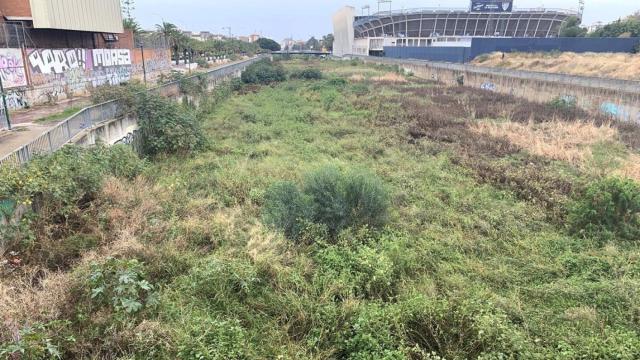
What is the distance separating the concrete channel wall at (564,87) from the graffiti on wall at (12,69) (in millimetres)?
29752

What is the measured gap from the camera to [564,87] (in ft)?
81.6

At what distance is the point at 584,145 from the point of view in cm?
1548

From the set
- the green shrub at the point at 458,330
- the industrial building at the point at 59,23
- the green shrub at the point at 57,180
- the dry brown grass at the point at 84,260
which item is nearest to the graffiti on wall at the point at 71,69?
the industrial building at the point at 59,23

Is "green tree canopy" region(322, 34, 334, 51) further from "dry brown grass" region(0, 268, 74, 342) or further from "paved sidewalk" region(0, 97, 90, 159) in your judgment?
"dry brown grass" region(0, 268, 74, 342)

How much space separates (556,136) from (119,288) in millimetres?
17284

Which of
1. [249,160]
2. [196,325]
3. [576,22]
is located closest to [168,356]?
[196,325]

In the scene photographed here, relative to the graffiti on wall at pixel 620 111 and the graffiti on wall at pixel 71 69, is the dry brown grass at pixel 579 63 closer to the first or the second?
the graffiti on wall at pixel 620 111

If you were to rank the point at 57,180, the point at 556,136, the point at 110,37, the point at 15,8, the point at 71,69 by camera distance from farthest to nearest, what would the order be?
1. the point at 110,37
2. the point at 71,69
3. the point at 15,8
4. the point at 556,136
5. the point at 57,180

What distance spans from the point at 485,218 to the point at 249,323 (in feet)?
20.5

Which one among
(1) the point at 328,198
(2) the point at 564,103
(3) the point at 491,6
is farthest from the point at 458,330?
(3) the point at 491,6

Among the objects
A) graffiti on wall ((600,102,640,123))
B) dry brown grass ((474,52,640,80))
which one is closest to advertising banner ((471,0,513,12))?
dry brown grass ((474,52,640,80))

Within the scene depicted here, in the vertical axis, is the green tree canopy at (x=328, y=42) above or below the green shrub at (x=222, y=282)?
above

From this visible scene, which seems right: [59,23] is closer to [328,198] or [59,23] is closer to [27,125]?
[27,125]

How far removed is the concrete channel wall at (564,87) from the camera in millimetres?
20359
